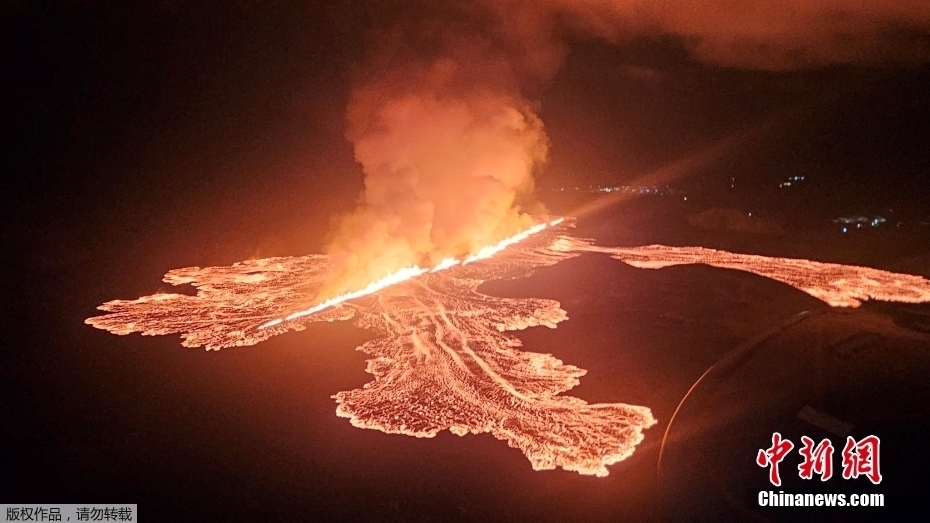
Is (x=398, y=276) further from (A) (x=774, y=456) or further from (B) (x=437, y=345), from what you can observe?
(A) (x=774, y=456)

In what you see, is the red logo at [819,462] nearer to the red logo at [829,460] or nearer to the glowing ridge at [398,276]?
the red logo at [829,460]

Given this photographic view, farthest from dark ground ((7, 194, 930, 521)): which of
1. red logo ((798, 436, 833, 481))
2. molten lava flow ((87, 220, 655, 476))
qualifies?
molten lava flow ((87, 220, 655, 476))

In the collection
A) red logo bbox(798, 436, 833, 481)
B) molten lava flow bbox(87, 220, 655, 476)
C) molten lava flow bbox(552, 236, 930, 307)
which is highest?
molten lava flow bbox(552, 236, 930, 307)

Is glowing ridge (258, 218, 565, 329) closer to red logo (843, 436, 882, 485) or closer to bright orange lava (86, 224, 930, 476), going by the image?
bright orange lava (86, 224, 930, 476)

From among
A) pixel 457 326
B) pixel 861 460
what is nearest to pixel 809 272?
pixel 457 326

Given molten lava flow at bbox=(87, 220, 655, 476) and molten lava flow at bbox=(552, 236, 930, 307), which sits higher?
molten lava flow at bbox=(552, 236, 930, 307)

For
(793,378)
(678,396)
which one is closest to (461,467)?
(678,396)
